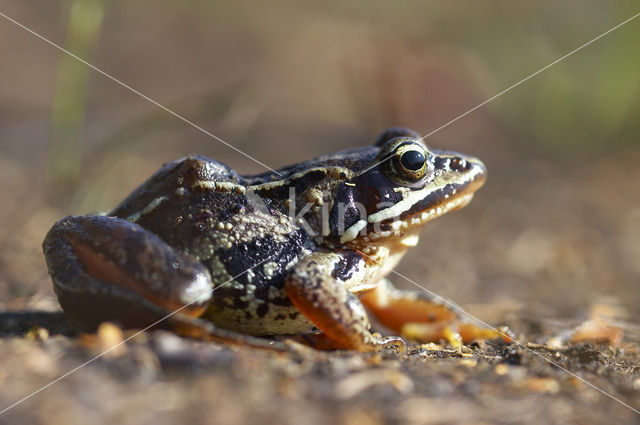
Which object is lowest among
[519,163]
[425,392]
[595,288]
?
[425,392]

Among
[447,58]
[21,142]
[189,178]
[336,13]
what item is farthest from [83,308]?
[336,13]

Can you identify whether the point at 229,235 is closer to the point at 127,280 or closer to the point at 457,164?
the point at 127,280

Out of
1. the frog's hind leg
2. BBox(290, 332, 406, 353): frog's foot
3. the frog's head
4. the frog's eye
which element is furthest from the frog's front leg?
the frog's eye

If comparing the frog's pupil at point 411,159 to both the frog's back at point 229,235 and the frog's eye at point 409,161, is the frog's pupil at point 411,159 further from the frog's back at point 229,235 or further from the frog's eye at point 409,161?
the frog's back at point 229,235

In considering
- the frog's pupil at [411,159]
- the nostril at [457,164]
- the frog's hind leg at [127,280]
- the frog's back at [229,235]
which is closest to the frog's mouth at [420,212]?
the nostril at [457,164]

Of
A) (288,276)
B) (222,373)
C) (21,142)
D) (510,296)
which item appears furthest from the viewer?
(21,142)

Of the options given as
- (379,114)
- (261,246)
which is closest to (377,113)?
(379,114)

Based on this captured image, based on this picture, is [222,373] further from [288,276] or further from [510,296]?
[510,296]
